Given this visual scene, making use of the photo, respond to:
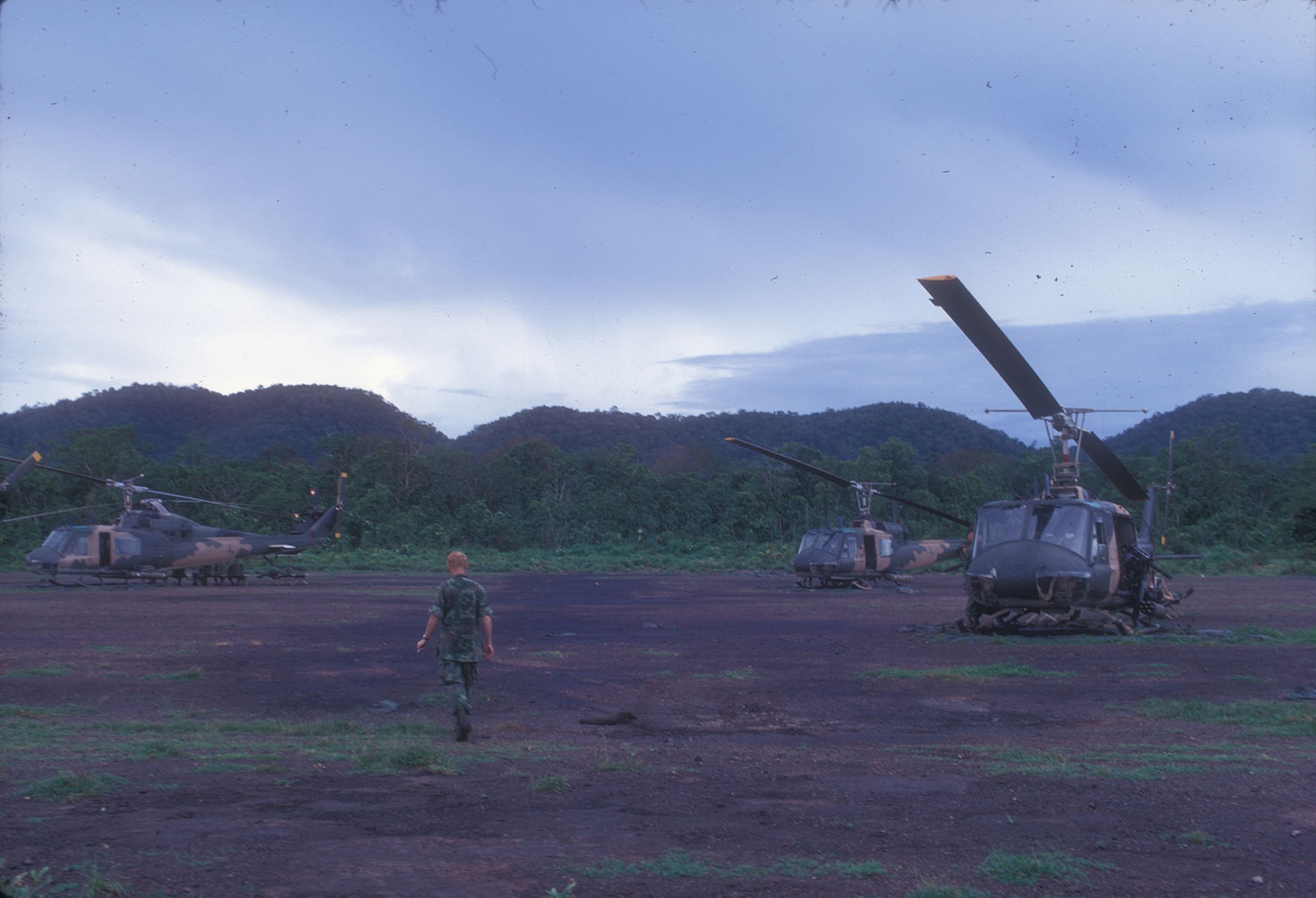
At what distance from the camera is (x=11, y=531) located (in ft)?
138

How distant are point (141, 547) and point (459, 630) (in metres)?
23.1

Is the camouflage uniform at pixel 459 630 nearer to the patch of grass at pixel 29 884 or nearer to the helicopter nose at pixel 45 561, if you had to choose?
the patch of grass at pixel 29 884

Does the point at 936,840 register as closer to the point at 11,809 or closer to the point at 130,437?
the point at 11,809

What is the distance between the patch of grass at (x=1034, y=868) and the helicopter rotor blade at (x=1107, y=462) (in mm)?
10541

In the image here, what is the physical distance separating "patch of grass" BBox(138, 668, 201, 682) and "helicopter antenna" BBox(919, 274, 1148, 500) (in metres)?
8.46

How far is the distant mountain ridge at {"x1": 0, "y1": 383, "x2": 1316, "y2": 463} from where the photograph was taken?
80.4 m

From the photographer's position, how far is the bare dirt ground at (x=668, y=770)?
13.9ft

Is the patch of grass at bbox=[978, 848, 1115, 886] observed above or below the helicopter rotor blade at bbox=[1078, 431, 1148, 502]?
below

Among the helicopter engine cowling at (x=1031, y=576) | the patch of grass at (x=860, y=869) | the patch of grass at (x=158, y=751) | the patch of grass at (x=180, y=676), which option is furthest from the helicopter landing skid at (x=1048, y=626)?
the patch of grass at (x=158, y=751)

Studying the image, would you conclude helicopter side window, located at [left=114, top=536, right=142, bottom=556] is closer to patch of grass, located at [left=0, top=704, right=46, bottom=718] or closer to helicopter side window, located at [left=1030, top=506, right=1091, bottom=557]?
patch of grass, located at [left=0, top=704, right=46, bottom=718]

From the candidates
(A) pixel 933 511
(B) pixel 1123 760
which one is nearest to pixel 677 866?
(B) pixel 1123 760

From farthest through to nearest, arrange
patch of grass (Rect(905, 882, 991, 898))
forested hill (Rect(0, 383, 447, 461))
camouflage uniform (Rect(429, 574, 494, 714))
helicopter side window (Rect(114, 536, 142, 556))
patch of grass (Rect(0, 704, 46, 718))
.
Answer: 1. forested hill (Rect(0, 383, 447, 461))
2. helicopter side window (Rect(114, 536, 142, 556))
3. patch of grass (Rect(0, 704, 46, 718))
4. camouflage uniform (Rect(429, 574, 494, 714))
5. patch of grass (Rect(905, 882, 991, 898))

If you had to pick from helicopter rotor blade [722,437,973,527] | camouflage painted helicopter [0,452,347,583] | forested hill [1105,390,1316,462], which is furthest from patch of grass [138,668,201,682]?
forested hill [1105,390,1316,462]

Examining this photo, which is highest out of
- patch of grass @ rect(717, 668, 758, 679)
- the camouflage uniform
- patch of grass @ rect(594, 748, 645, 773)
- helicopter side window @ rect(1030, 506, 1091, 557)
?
helicopter side window @ rect(1030, 506, 1091, 557)
